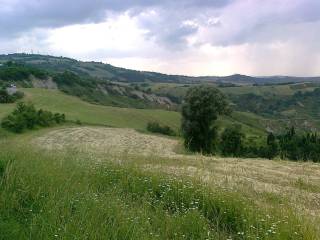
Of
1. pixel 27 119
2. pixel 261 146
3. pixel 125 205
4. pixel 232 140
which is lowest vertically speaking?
pixel 261 146

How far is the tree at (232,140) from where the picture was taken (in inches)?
2660

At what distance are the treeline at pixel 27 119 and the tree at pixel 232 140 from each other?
28845mm

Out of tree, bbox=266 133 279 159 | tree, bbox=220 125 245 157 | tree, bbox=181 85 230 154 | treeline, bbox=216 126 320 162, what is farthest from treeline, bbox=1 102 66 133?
tree, bbox=266 133 279 159

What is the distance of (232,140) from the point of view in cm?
6925

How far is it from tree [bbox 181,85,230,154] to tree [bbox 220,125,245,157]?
21.5 feet

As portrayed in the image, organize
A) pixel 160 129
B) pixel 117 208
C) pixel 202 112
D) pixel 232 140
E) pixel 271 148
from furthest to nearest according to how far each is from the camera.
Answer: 1. pixel 160 129
2. pixel 271 148
3. pixel 232 140
4. pixel 202 112
5. pixel 117 208

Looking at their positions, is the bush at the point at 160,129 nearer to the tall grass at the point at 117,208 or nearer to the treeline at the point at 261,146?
the treeline at the point at 261,146

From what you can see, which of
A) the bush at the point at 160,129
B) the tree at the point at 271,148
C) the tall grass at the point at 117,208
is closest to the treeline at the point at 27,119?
the bush at the point at 160,129

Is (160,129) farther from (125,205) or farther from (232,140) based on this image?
(125,205)

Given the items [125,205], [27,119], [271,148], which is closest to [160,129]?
[271,148]

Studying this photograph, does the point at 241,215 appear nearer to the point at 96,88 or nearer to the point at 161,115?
the point at 161,115

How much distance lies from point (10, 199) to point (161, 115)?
111m

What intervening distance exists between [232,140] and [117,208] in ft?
206

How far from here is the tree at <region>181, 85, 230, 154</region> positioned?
59.7m
